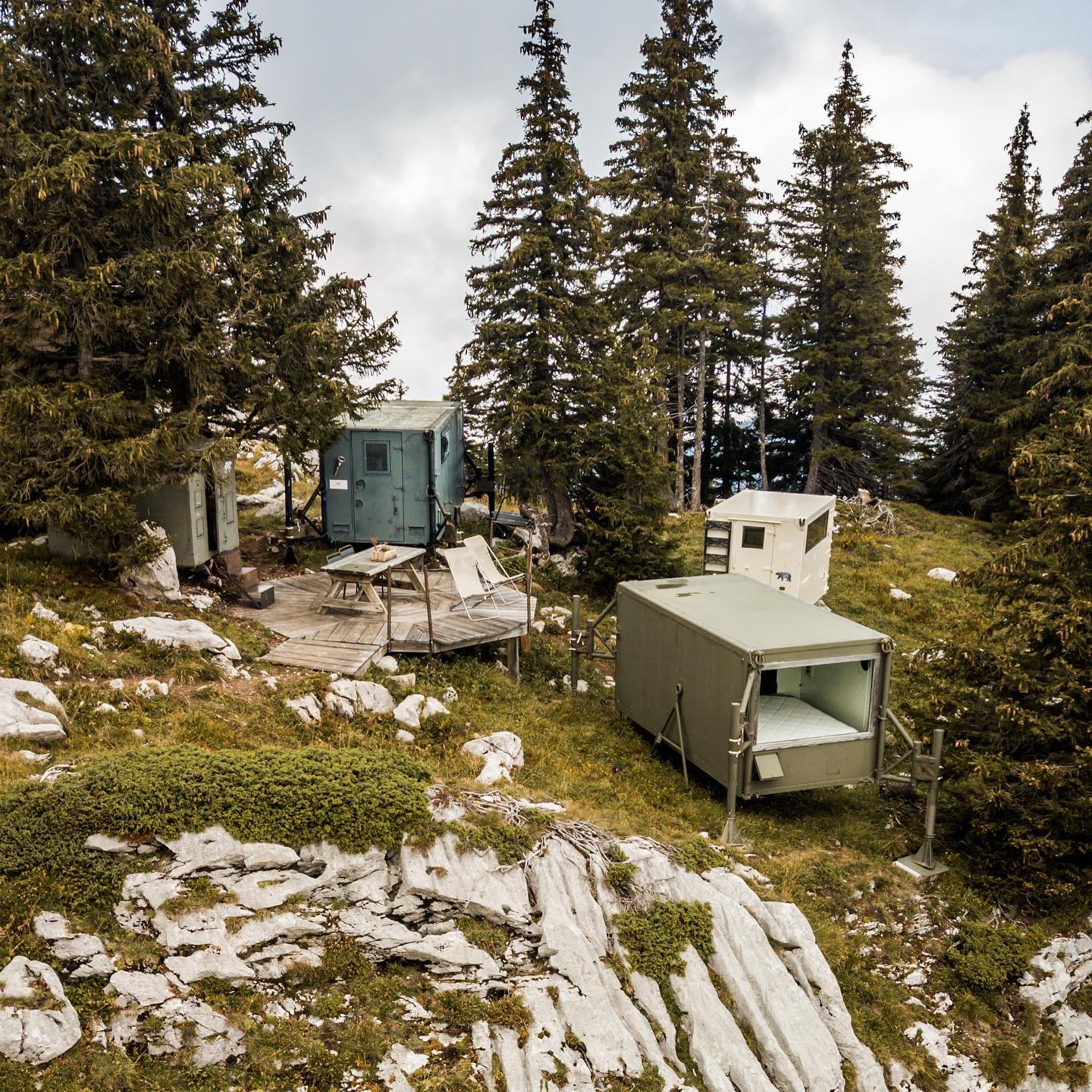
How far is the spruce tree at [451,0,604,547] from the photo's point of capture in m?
17.6

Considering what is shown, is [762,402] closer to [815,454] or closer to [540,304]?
[815,454]

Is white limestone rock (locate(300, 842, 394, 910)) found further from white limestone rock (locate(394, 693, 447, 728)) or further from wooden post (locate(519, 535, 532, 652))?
wooden post (locate(519, 535, 532, 652))

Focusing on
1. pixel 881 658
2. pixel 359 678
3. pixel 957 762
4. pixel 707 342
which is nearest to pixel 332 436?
pixel 359 678

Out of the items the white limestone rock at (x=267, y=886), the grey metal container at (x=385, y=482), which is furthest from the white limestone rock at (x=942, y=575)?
the white limestone rock at (x=267, y=886)

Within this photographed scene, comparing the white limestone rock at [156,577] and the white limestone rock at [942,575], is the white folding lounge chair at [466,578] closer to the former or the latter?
the white limestone rock at [156,577]

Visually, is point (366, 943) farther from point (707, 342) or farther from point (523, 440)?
point (707, 342)

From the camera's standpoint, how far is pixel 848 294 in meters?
26.3

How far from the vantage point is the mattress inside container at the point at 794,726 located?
941 cm

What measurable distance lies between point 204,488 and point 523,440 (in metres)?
6.94

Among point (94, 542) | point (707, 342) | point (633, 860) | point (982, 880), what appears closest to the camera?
point (633, 860)

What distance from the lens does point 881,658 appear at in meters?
9.45

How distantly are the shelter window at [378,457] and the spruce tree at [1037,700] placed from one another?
36.0 ft

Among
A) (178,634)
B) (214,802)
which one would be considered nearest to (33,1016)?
(214,802)

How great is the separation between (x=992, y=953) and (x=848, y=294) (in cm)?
2241
